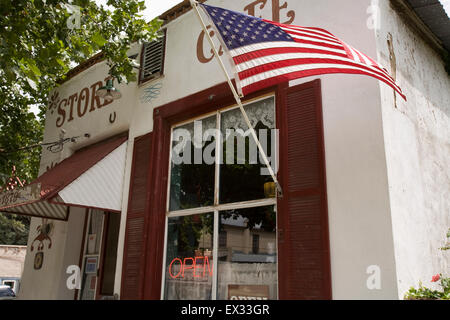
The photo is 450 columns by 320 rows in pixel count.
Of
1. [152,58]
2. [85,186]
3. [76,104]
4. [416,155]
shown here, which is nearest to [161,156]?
[85,186]

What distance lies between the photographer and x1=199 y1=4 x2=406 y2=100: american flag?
3.21 m

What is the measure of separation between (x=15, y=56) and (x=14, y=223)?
23.2 metres

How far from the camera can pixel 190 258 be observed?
452 cm

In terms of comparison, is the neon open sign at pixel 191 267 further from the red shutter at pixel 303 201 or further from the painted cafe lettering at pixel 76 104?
the painted cafe lettering at pixel 76 104

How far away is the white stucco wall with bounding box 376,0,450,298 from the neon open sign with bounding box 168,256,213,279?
205cm

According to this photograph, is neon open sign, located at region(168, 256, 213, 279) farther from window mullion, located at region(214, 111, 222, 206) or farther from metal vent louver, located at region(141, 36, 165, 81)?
metal vent louver, located at region(141, 36, 165, 81)

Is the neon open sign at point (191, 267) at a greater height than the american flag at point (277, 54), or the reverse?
the american flag at point (277, 54)

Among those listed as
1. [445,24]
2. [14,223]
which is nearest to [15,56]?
[445,24]

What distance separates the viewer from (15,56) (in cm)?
465

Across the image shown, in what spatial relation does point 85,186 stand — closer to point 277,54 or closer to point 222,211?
point 222,211

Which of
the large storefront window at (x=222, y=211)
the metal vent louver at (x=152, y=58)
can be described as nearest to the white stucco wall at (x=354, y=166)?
the large storefront window at (x=222, y=211)

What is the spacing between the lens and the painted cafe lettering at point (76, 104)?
22.2 feet

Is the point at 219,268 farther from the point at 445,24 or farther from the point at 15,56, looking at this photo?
the point at 445,24

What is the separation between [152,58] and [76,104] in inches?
83.6
